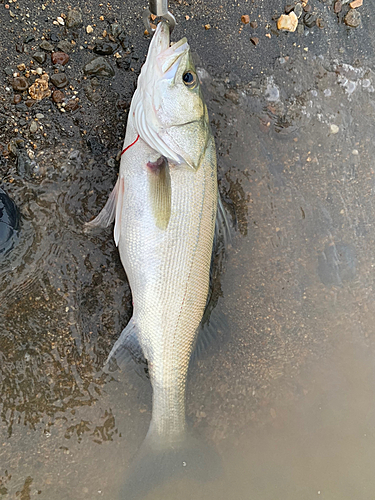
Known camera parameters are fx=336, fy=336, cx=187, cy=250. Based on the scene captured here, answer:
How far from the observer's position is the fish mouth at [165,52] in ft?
7.04

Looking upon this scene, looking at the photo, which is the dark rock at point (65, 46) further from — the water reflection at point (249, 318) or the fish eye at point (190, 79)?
the fish eye at point (190, 79)

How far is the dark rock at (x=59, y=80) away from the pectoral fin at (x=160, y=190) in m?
0.93

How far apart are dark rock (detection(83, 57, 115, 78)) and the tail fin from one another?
2.63m

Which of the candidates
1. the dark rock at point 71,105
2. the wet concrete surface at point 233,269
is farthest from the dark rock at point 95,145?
the dark rock at point 71,105

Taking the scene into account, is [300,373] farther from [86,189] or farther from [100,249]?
[86,189]

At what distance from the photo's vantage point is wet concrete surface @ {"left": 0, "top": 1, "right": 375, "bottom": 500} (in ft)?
7.79

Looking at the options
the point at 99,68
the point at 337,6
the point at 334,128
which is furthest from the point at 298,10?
the point at 99,68

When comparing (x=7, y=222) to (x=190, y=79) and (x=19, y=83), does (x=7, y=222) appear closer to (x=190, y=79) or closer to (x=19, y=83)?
(x=19, y=83)

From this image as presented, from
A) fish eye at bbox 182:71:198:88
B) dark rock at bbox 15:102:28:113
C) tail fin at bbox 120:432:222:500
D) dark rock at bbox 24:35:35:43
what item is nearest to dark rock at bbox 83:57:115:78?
dark rock at bbox 24:35:35:43

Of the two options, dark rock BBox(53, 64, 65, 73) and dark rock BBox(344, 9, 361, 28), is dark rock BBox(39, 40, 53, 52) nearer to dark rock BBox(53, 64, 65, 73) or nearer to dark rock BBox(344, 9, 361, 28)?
dark rock BBox(53, 64, 65, 73)

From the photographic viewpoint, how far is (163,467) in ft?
7.95

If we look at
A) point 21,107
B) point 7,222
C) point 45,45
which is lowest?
point 7,222

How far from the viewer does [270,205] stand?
2.79m

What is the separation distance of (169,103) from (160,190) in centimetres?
56
